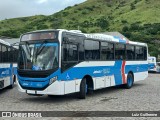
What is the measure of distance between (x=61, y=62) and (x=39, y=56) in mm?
925

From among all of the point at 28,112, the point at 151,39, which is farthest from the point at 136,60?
the point at 151,39

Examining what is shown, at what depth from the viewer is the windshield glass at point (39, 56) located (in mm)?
14195

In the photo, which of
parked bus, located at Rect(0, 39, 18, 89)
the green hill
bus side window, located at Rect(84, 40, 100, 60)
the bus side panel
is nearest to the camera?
bus side window, located at Rect(84, 40, 100, 60)

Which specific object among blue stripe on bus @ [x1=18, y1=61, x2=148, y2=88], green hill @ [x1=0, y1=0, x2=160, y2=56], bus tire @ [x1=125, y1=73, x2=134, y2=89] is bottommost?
bus tire @ [x1=125, y1=73, x2=134, y2=89]

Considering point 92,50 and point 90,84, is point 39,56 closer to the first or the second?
point 92,50

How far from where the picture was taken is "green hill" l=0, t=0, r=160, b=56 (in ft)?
281

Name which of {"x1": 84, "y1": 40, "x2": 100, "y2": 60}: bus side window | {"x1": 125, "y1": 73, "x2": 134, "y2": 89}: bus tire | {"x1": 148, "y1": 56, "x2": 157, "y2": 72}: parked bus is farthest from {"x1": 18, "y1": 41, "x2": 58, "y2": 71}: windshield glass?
{"x1": 148, "y1": 56, "x2": 157, "y2": 72}: parked bus

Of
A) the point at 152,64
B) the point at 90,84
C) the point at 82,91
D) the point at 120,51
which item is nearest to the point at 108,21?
the point at 152,64

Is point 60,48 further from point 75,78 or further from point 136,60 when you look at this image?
point 136,60

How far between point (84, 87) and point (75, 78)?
805 millimetres

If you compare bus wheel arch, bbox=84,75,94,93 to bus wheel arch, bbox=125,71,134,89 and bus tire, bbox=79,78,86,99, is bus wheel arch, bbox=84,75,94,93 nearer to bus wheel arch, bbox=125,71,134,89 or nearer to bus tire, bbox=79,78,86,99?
bus tire, bbox=79,78,86,99

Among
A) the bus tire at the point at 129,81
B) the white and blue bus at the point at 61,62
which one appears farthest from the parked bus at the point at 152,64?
the white and blue bus at the point at 61,62

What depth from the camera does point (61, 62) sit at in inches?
560

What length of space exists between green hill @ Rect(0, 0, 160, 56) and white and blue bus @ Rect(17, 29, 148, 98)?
154ft
